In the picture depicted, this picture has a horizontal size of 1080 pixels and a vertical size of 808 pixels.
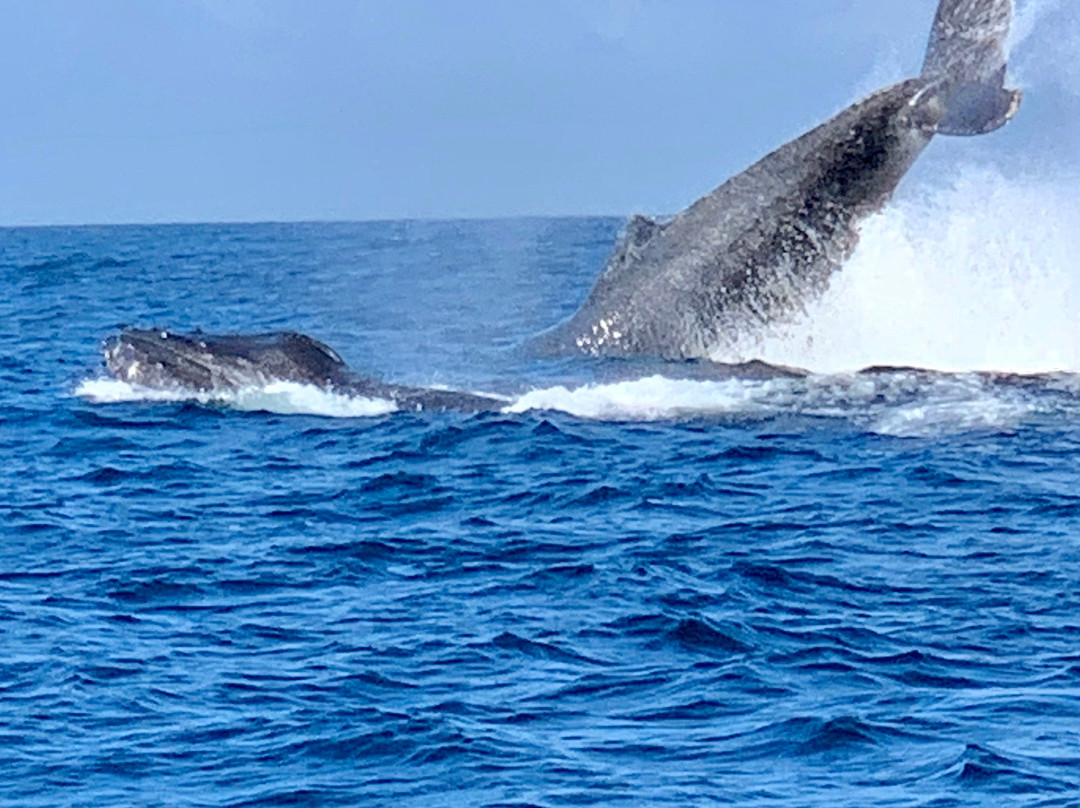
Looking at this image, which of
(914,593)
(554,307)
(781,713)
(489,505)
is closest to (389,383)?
(489,505)

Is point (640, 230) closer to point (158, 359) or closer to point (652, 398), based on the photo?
point (652, 398)

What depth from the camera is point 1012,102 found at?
68.8 ft

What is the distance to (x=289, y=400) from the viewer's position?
68.6ft

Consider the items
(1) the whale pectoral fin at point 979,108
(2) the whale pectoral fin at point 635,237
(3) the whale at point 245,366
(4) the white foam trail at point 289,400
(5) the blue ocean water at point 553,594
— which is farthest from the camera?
(2) the whale pectoral fin at point 635,237

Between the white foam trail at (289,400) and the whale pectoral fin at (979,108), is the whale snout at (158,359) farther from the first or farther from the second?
the whale pectoral fin at (979,108)

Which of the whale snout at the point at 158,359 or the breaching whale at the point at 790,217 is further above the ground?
the breaching whale at the point at 790,217

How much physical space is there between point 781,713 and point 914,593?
2562mm

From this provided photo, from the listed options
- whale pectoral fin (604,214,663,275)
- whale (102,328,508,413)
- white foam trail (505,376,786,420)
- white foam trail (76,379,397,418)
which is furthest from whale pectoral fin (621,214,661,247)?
white foam trail (76,379,397,418)

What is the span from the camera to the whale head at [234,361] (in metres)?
21.2

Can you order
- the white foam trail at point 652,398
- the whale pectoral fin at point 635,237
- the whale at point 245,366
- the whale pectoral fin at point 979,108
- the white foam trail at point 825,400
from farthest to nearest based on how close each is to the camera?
the whale pectoral fin at point 635,237
the whale at point 245,366
the whale pectoral fin at point 979,108
the white foam trail at point 652,398
the white foam trail at point 825,400

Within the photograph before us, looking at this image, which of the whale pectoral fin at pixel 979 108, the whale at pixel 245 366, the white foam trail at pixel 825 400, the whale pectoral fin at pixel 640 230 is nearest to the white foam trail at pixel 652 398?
the white foam trail at pixel 825 400

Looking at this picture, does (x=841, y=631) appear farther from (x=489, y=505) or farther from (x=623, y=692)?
(x=489, y=505)

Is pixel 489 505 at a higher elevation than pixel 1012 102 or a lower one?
lower

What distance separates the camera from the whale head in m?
21.2
